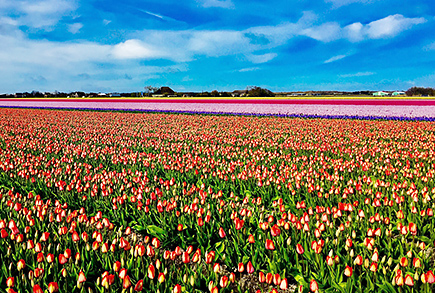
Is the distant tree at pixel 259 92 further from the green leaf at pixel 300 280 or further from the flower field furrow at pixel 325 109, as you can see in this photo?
the green leaf at pixel 300 280

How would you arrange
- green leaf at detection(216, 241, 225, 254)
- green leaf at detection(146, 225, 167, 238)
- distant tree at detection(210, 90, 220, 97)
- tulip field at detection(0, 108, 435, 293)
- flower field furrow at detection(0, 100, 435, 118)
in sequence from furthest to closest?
distant tree at detection(210, 90, 220, 97) < flower field furrow at detection(0, 100, 435, 118) < green leaf at detection(146, 225, 167, 238) < green leaf at detection(216, 241, 225, 254) < tulip field at detection(0, 108, 435, 293)

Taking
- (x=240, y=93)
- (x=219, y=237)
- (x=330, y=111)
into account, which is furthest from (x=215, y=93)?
(x=219, y=237)

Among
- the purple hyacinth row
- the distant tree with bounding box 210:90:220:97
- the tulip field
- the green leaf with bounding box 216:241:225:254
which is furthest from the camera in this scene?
the distant tree with bounding box 210:90:220:97

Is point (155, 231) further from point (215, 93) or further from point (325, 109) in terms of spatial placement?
point (215, 93)

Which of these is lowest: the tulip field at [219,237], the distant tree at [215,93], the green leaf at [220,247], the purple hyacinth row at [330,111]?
the green leaf at [220,247]

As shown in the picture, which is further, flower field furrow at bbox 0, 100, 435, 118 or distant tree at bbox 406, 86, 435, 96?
distant tree at bbox 406, 86, 435, 96

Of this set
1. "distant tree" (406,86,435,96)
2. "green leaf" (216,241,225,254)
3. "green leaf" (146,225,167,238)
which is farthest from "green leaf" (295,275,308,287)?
"distant tree" (406,86,435,96)

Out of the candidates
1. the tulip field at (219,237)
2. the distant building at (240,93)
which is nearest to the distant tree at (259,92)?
the distant building at (240,93)

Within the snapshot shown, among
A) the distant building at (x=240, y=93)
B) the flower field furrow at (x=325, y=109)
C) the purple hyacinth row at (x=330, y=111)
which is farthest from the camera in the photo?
the distant building at (x=240, y=93)

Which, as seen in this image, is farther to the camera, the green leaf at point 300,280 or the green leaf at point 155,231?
the green leaf at point 155,231

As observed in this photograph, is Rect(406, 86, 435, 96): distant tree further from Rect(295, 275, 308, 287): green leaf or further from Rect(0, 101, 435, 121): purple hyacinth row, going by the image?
Rect(295, 275, 308, 287): green leaf

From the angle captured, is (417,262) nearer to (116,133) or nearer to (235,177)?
(235,177)

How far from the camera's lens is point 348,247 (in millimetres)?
3645

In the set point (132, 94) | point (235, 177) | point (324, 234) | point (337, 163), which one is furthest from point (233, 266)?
point (132, 94)
